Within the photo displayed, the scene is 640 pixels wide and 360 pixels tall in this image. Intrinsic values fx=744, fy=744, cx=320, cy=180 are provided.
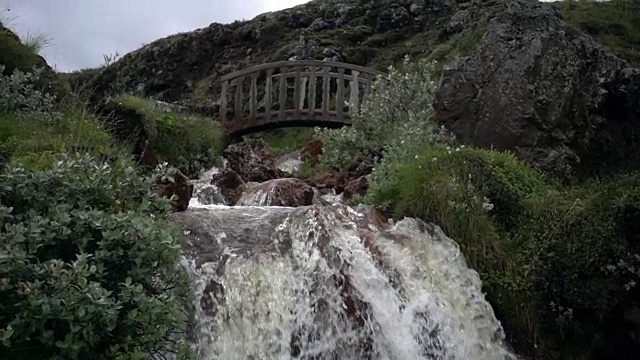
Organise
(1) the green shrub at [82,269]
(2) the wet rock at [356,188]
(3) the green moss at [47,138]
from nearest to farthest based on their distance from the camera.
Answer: (1) the green shrub at [82,269]
(3) the green moss at [47,138]
(2) the wet rock at [356,188]

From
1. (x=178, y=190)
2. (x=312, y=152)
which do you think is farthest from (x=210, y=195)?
(x=312, y=152)

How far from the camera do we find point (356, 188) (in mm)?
10031

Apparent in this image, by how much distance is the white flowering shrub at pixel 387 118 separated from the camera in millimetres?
10750

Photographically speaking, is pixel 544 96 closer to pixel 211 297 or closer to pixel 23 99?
pixel 211 297

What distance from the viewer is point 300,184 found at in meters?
10.2

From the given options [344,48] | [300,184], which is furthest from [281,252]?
[344,48]

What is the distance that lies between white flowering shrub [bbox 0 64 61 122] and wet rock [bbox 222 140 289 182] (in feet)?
14.1

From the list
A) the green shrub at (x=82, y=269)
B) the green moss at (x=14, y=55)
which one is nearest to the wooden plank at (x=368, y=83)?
the green moss at (x=14, y=55)

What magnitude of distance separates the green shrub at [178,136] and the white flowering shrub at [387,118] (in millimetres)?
2108

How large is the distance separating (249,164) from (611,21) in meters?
21.3

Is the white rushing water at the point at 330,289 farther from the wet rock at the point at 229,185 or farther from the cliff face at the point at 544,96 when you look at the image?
the cliff face at the point at 544,96

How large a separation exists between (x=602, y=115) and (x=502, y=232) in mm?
4585

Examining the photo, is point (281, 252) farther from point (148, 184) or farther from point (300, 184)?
point (300, 184)

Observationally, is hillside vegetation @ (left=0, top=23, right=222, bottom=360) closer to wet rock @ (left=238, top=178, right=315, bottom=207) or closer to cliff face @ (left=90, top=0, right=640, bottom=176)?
wet rock @ (left=238, top=178, right=315, bottom=207)
